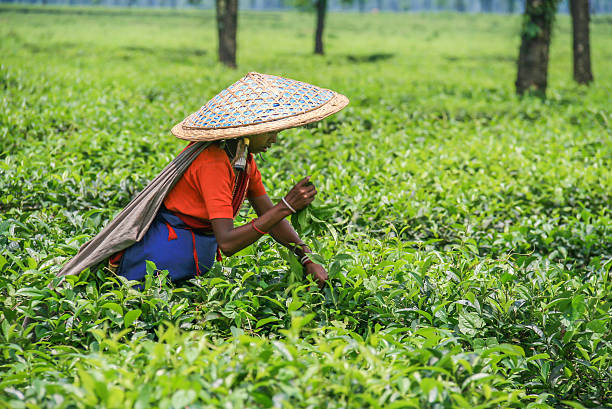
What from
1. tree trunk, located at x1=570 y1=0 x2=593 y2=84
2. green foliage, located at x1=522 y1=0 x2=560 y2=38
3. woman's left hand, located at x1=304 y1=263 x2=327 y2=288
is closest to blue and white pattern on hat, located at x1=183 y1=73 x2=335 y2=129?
woman's left hand, located at x1=304 y1=263 x2=327 y2=288

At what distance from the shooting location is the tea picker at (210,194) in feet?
8.49

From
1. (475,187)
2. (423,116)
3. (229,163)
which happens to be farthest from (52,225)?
(423,116)

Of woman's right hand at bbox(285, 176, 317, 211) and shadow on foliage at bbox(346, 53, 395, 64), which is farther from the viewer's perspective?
shadow on foliage at bbox(346, 53, 395, 64)

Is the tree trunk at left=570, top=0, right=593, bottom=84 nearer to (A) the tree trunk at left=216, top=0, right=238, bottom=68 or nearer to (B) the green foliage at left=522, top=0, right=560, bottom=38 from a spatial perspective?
(B) the green foliage at left=522, top=0, right=560, bottom=38

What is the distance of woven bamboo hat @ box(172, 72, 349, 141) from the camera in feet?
8.46

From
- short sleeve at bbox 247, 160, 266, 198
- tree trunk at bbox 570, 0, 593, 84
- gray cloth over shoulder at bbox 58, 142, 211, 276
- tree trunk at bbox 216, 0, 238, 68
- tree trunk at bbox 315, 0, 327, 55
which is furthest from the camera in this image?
tree trunk at bbox 315, 0, 327, 55

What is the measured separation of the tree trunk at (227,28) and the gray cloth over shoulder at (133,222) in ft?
35.1

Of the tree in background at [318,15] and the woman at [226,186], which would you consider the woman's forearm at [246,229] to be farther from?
the tree in background at [318,15]

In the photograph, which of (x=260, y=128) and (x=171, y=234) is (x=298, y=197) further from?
(x=171, y=234)

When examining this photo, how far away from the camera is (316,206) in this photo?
2811 millimetres

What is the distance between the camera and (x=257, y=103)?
264 centimetres

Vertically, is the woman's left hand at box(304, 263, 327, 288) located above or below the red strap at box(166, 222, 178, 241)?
below

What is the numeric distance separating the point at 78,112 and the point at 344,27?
32.4 metres

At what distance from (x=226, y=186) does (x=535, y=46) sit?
8.24 meters
